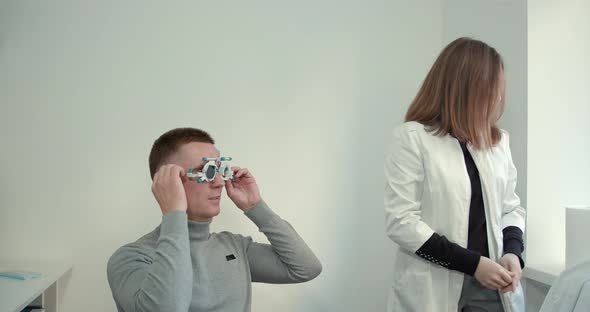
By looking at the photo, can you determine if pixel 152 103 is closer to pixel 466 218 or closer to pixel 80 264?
pixel 80 264

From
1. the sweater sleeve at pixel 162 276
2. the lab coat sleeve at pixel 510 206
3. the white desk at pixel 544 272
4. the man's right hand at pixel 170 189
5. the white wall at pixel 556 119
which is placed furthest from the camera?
the white wall at pixel 556 119

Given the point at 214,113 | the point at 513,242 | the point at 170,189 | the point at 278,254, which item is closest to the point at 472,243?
the point at 513,242

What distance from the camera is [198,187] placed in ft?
4.83

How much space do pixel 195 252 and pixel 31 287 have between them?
2.52 ft

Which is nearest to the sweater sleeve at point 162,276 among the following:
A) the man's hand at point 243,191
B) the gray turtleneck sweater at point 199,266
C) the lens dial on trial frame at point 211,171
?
the gray turtleneck sweater at point 199,266

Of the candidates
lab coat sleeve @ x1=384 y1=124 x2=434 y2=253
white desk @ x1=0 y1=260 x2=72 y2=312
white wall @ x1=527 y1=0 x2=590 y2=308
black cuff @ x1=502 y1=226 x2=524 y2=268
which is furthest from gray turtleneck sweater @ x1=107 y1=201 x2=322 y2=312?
white wall @ x1=527 y1=0 x2=590 y2=308

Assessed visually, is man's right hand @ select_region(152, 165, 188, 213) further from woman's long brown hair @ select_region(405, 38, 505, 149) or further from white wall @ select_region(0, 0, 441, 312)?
white wall @ select_region(0, 0, 441, 312)

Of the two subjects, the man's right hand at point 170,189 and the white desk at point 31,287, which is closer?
the man's right hand at point 170,189

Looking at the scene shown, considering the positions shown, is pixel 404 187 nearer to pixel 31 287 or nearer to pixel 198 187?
pixel 198 187

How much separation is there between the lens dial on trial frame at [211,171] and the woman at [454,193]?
0.55 meters

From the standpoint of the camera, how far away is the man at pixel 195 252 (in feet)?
4.11

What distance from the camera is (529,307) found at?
213 centimetres

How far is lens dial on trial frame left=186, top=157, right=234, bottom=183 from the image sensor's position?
143 centimetres

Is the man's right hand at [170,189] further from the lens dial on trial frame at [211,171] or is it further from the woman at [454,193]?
the woman at [454,193]
